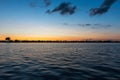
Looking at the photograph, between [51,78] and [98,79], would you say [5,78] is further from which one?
[98,79]

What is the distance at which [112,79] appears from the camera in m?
14.5

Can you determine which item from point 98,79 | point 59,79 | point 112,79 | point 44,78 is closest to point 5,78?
point 44,78

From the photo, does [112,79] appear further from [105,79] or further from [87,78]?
[87,78]

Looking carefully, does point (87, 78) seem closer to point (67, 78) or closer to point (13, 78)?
point (67, 78)

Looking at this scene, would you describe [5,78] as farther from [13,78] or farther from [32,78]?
[32,78]

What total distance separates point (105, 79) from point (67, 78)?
137 inches

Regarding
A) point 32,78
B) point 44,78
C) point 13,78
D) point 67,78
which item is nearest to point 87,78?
point 67,78

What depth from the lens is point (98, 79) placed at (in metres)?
14.4

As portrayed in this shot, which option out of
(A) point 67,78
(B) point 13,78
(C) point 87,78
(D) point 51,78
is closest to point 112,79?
(C) point 87,78

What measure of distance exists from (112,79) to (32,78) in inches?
289

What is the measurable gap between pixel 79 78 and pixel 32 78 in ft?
14.4

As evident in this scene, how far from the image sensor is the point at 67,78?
583 inches

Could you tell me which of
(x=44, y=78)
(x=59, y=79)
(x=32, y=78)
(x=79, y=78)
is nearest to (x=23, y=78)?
(x=32, y=78)

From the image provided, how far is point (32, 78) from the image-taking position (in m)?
14.6
